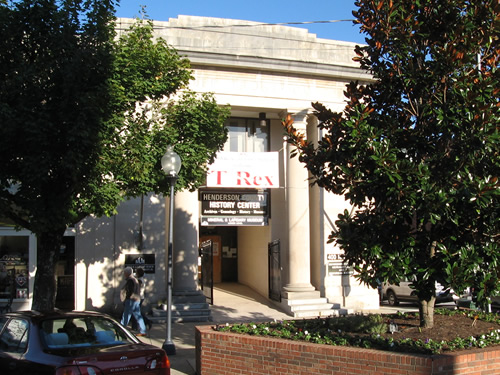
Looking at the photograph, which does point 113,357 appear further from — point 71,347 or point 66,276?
point 66,276

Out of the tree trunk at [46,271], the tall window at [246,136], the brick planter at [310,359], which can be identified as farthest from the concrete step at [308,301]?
the tree trunk at [46,271]

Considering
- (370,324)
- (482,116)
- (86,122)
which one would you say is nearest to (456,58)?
(482,116)

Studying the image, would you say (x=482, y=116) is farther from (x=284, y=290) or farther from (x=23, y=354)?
(x=284, y=290)

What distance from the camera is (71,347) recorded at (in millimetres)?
6031

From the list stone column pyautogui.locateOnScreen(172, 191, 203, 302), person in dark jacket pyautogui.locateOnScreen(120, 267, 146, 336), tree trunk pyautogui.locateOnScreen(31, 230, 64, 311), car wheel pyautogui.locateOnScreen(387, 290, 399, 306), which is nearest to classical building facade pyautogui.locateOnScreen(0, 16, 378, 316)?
stone column pyautogui.locateOnScreen(172, 191, 203, 302)

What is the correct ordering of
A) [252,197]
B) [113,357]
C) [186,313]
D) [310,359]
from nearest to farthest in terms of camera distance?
[113,357] → [310,359] → [186,313] → [252,197]

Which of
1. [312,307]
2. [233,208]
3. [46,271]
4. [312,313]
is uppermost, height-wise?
[233,208]

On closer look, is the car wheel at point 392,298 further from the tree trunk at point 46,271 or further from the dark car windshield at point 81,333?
the dark car windshield at point 81,333

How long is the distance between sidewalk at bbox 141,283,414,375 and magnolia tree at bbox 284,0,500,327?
12.8 feet

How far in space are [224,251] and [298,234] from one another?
238 inches

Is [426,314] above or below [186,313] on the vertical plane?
above

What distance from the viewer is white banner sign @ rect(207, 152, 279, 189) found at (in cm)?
1702

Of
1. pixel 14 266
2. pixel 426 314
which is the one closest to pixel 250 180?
pixel 14 266

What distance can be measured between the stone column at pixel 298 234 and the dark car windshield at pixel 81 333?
35.7 feet
